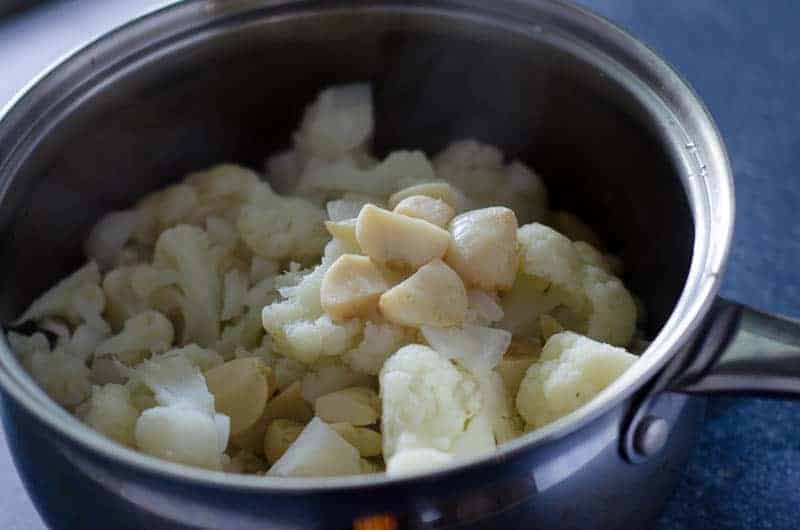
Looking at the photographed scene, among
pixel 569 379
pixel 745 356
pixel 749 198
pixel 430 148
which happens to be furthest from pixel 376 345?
pixel 749 198

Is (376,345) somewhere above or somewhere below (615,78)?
below

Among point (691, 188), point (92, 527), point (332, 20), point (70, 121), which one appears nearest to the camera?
point (92, 527)

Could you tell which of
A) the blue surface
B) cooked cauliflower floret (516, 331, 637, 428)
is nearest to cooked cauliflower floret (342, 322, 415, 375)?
cooked cauliflower floret (516, 331, 637, 428)

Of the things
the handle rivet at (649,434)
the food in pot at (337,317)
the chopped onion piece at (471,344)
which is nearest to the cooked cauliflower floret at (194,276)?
the food in pot at (337,317)

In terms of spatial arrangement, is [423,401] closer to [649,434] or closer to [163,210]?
[649,434]

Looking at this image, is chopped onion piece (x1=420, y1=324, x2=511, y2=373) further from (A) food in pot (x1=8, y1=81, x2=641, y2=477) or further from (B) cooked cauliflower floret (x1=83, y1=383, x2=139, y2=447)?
(B) cooked cauliflower floret (x1=83, y1=383, x2=139, y2=447)

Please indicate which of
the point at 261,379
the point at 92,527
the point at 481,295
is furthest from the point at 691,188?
the point at 92,527

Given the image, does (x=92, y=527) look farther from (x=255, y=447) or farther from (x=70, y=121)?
(x=70, y=121)
